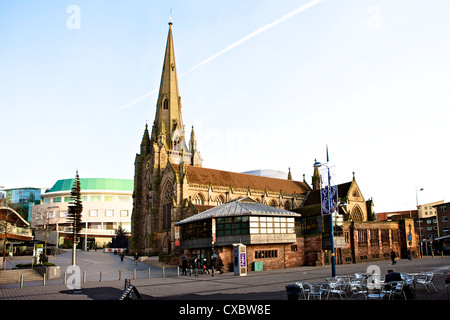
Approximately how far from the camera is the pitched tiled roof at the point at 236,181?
62.5 metres

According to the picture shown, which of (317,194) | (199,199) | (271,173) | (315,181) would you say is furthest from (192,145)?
(271,173)

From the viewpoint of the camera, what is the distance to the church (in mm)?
52562

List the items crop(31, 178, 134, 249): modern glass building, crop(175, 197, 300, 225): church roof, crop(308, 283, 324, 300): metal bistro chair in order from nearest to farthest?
1. crop(308, 283, 324, 300): metal bistro chair
2. crop(175, 197, 300, 225): church roof
3. crop(31, 178, 134, 249): modern glass building

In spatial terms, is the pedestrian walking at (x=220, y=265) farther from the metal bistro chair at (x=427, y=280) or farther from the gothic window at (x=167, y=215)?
the gothic window at (x=167, y=215)

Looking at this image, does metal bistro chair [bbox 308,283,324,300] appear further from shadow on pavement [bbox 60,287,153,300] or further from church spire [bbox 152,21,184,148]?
church spire [bbox 152,21,184,148]

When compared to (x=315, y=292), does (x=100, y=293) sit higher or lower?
lower

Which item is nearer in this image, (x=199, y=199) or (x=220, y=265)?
(x=220, y=265)

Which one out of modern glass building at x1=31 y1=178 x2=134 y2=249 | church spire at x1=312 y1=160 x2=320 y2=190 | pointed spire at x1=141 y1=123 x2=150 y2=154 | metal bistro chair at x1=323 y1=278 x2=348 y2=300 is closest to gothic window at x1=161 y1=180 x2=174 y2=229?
pointed spire at x1=141 y1=123 x2=150 y2=154

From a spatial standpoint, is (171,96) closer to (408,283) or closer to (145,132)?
(145,132)

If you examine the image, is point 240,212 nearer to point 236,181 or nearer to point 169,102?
point 236,181

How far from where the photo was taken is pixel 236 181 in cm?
6706

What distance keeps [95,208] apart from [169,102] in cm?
6125

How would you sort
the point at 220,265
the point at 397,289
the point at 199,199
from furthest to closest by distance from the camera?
the point at 199,199 < the point at 220,265 < the point at 397,289

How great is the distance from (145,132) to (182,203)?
2299 cm
